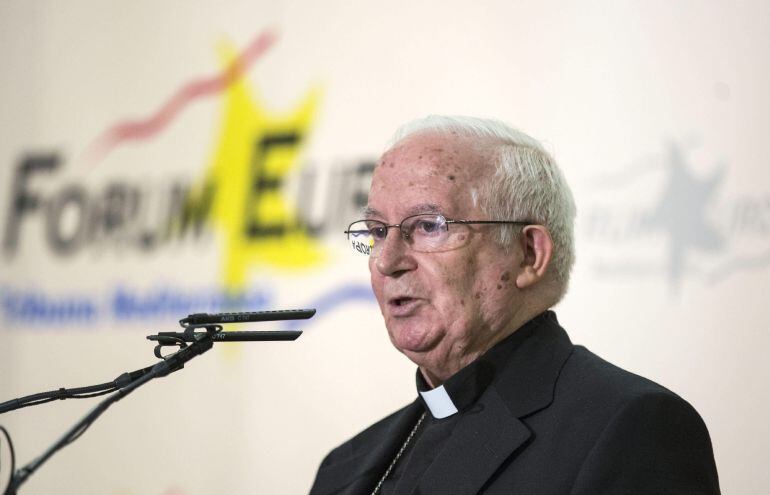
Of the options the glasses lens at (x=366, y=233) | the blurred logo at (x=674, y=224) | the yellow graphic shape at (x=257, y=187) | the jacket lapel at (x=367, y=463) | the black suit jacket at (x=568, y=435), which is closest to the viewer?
the black suit jacket at (x=568, y=435)

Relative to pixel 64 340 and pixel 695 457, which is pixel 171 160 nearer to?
pixel 64 340

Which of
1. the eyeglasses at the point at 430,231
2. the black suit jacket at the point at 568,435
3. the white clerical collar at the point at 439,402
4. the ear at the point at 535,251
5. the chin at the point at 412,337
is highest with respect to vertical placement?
the eyeglasses at the point at 430,231

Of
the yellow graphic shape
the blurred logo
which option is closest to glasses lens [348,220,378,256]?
the blurred logo

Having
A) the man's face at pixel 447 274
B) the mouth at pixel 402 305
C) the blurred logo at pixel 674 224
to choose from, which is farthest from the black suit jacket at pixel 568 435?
the blurred logo at pixel 674 224

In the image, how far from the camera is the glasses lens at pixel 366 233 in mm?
2331

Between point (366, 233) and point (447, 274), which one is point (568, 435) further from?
point (366, 233)

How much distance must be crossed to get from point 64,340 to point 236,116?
50.3 inches

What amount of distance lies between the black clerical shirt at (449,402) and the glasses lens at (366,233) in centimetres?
36

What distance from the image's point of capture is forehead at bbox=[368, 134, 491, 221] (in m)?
2.26

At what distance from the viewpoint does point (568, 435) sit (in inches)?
78.0

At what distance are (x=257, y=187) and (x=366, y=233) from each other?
1.57 m

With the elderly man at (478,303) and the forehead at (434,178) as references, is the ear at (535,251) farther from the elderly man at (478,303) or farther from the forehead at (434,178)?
the forehead at (434,178)

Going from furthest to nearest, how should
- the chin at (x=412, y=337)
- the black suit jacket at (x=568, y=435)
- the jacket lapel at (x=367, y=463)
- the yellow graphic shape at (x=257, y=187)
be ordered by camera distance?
the yellow graphic shape at (x=257, y=187) → the jacket lapel at (x=367, y=463) → the chin at (x=412, y=337) → the black suit jacket at (x=568, y=435)

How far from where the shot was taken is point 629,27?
3.28 m
